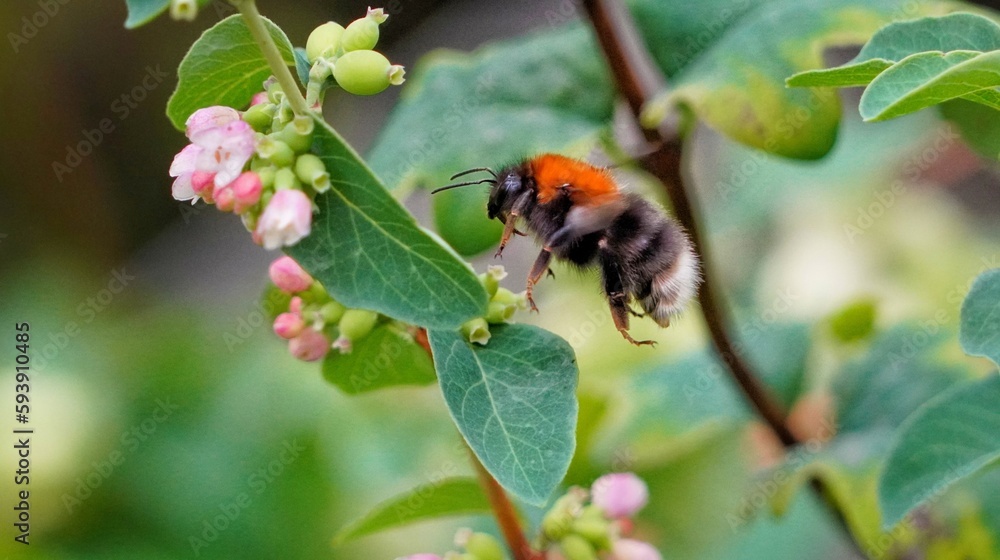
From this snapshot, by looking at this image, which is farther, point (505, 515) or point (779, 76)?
point (779, 76)

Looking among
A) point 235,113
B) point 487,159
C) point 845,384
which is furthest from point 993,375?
point 235,113

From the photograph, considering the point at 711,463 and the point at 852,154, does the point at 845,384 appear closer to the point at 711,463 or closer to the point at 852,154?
the point at 711,463

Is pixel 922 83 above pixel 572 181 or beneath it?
above

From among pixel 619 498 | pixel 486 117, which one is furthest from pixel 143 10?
pixel 486 117

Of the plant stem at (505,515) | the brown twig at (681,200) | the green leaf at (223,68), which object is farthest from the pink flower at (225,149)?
the brown twig at (681,200)

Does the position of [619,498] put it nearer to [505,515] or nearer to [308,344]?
[505,515]

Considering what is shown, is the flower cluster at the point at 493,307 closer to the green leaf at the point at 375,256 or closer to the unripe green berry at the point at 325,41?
the green leaf at the point at 375,256
